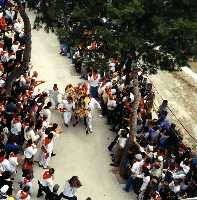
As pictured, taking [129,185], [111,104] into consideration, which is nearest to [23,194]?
[129,185]

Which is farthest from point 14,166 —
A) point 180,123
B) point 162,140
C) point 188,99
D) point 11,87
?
point 188,99

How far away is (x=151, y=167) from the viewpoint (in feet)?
55.4

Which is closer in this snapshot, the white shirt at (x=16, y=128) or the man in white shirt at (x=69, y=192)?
the man in white shirt at (x=69, y=192)

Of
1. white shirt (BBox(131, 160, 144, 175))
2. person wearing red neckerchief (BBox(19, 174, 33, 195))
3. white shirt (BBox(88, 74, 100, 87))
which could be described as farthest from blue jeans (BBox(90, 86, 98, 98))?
person wearing red neckerchief (BBox(19, 174, 33, 195))

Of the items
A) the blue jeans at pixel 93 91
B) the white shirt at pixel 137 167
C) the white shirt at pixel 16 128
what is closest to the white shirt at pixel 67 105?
the blue jeans at pixel 93 91

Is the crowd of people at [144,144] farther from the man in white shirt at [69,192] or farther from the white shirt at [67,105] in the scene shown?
the man in white shirt at [69,192]

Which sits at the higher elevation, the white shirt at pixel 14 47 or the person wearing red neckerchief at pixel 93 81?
the white shirt at pixel 14 47

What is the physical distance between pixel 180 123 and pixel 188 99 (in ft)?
9.59

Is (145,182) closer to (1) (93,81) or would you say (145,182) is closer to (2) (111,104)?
(2) (111,104)

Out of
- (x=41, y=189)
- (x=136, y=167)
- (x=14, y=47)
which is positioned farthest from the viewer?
(x=14, y=47)

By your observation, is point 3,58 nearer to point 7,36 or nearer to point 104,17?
point 7,36

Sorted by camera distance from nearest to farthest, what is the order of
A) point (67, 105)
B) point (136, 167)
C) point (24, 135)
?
1. point (136, 167)
2. point (24, 135)
3. point (67, 105)

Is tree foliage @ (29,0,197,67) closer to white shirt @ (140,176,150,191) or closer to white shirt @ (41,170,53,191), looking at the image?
white shirt @ (140,176,150,191)

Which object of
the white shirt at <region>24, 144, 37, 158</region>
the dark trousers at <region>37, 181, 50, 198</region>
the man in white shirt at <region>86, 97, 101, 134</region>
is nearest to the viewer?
the dark trousers at <region>37, 181, 50, 198</region>
